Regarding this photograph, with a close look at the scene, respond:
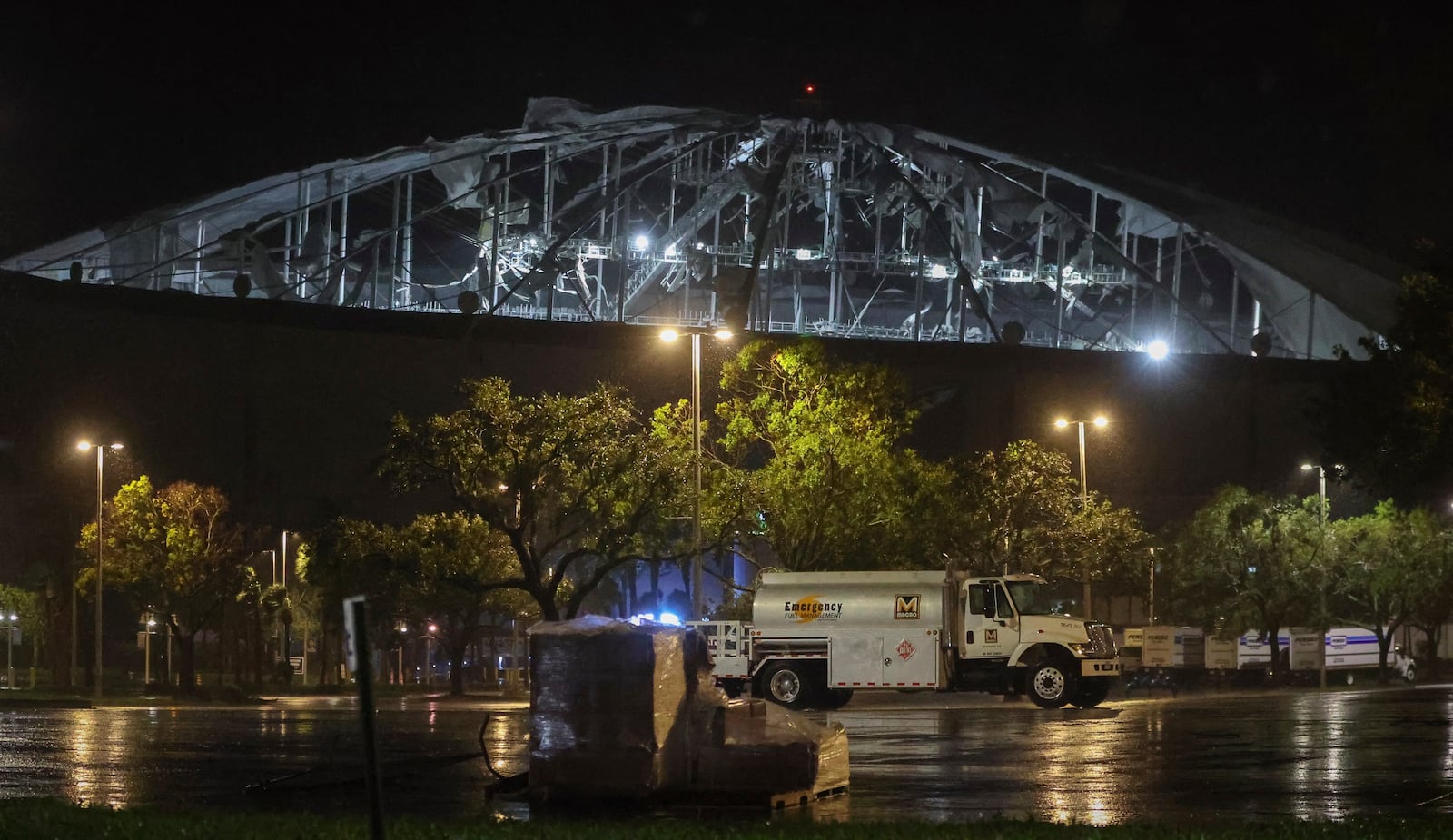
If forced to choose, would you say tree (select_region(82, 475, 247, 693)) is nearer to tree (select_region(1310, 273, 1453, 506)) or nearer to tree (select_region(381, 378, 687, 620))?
tree (select_region(381, 378, 687, 620))

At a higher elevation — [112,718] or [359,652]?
[359,652]

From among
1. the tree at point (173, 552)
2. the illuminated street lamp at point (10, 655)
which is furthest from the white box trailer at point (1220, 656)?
the illuminated street lamp at point (10, 655)

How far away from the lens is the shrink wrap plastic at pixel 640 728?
15.9m

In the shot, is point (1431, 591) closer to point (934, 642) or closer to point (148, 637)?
point (934, 642)

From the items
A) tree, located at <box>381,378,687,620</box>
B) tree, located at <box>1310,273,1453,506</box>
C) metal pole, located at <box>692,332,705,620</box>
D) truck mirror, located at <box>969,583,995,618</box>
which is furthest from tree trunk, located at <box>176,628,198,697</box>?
tree, located at <box>1310,273,1453,506</box>

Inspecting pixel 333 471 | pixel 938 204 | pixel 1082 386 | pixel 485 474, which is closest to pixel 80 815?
pixel 485 474

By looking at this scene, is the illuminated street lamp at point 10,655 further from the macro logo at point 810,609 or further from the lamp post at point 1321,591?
the lamp post at point 1321,591

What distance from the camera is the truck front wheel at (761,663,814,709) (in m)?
34.6

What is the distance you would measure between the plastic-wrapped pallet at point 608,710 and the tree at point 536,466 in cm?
1587

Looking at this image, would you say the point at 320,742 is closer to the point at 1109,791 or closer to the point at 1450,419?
the point at 1109,791

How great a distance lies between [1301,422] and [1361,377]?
151 feet

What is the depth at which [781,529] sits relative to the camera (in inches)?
1663

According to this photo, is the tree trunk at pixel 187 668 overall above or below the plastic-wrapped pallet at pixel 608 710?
below

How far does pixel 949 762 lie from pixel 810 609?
1380 centimetres
